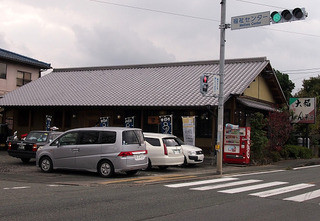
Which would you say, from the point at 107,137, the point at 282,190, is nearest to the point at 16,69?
the point at 107,137

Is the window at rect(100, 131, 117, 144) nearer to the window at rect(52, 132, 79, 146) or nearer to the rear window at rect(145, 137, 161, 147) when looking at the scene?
the window at rect(52, 132, 79, 146)

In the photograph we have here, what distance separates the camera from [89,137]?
1443 centimetres

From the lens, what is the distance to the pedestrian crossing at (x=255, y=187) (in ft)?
34.7

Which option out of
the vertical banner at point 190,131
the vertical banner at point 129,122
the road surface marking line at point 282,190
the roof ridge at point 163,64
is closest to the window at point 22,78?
the roof ridge at point 163,64

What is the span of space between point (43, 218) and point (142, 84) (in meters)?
22.4

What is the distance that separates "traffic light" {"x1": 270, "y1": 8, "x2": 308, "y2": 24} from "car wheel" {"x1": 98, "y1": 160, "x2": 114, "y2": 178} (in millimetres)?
7659

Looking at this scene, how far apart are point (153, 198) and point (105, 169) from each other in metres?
4.68

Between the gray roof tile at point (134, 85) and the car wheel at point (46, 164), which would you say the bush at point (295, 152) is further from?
the car wheel at point (46, 164)

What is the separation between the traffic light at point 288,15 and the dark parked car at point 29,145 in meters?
11.4

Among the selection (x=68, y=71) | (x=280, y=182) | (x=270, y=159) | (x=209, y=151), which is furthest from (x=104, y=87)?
(x=280, y=182)

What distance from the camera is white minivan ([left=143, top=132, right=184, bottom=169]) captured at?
16.3 metres

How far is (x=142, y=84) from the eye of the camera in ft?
95.6

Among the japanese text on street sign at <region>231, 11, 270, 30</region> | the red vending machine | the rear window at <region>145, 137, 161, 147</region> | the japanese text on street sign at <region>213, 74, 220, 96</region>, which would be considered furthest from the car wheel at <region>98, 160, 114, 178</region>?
the red vending machine

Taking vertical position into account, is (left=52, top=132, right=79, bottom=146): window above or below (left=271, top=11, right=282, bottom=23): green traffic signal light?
below
